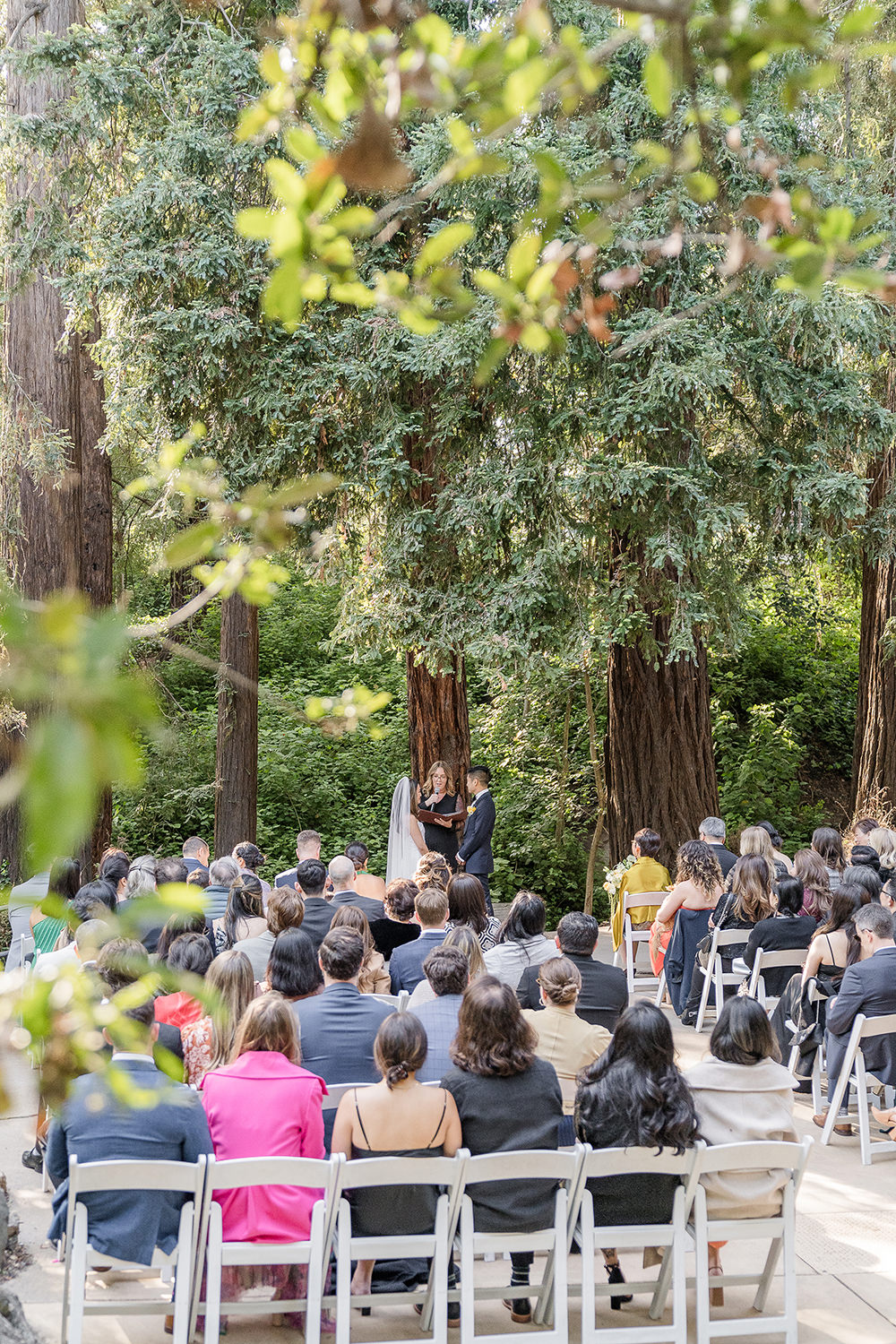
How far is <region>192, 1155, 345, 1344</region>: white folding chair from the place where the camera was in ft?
13.1

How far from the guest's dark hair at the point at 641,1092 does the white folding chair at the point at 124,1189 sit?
4.73 ft

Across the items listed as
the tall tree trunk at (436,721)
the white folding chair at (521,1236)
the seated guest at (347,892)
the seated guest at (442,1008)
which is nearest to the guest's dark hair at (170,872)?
the seated guest at (347,892)

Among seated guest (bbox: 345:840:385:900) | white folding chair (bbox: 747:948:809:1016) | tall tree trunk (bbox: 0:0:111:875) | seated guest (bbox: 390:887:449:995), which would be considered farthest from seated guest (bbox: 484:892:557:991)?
tall tree trunk (bbox: 0:0:111:875)

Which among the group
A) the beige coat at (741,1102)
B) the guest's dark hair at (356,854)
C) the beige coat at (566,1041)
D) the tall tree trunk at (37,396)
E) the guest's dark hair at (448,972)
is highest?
the tall tree trunk at (37,396)

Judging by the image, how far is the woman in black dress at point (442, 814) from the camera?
11.0m

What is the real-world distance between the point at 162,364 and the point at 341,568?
7.97ft

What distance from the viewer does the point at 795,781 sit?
17.0 metres

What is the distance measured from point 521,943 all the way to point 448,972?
54.1 inches

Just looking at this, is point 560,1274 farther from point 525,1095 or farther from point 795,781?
point 795,781

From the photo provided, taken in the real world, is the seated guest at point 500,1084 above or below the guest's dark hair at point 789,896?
below

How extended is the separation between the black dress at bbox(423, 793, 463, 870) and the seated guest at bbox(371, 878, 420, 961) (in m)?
3.44

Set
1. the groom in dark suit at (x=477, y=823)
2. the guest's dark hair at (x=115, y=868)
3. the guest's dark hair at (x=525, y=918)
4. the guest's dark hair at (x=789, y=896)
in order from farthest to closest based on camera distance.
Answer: the groom in dark suit at (x=477, y=823)
the guest's dark hair at (x=115, y=868)
the guest's dark hair at (x=789, y=896)
the guest's dark hair at (x=525, y=918)

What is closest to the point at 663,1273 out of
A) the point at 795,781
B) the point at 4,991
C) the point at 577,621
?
the point at 4,991

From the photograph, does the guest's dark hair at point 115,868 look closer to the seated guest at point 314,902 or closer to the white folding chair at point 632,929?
the seated guest at point 314,902
